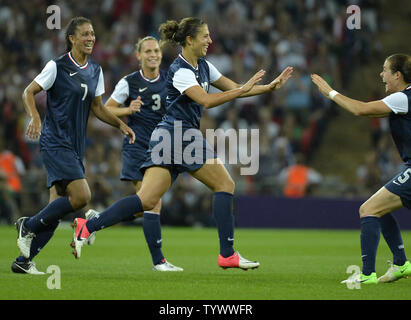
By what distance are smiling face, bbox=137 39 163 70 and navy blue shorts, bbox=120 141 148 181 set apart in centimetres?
88

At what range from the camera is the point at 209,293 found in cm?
647

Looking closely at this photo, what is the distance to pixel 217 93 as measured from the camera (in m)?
7.46

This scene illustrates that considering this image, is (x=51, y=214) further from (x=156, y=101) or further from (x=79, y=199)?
(x=156, y=101)

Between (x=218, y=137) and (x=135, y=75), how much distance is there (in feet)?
28.1

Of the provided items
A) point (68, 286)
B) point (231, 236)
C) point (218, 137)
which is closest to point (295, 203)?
point (218, 137)

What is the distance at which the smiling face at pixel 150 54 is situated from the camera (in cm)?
898

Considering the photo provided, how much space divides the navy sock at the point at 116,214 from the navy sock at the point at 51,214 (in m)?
0.38

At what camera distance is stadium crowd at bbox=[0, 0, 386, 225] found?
685 inches

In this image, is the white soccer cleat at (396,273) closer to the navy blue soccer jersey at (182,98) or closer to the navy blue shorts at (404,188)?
the navy blue shorts at (404,188)

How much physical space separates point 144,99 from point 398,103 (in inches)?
123

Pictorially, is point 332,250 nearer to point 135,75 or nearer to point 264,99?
point 135,75

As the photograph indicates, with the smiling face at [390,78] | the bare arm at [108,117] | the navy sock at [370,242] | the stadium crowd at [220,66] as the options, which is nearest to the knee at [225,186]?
the bare arm at [108,117]

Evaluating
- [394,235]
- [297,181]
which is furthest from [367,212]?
[297,181]
